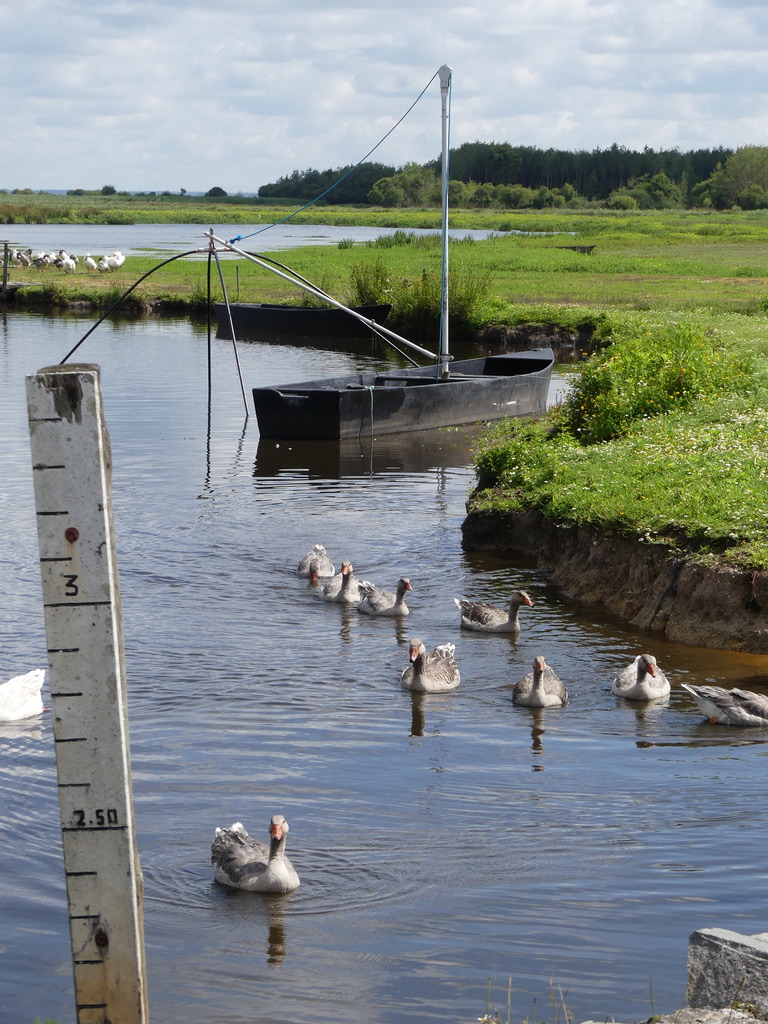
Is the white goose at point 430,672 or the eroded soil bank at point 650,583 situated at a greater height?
the eroded soil bank at point 650,583

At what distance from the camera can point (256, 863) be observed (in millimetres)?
7410

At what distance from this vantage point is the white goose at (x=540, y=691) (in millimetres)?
10797

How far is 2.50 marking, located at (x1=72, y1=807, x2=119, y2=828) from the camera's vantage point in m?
4.49

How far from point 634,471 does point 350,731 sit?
6.38m

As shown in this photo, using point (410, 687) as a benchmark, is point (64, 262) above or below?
above

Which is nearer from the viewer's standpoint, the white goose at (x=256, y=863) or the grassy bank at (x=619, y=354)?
the white goose at (x=256, y=863)

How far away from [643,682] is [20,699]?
213 inches

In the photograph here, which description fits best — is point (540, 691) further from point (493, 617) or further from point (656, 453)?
point (656, 453)

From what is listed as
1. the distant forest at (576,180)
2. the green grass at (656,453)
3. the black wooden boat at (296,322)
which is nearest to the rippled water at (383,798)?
the green grass at (656,453)

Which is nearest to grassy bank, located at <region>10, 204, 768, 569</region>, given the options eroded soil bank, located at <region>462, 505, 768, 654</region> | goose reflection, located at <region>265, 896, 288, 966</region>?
eroded soil bank, located at <region>462, 505, 768, 654</region>

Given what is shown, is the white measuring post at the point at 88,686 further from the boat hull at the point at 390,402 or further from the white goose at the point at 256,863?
the boat hull at the point at 390,402

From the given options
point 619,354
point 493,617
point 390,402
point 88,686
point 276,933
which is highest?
point 619,354

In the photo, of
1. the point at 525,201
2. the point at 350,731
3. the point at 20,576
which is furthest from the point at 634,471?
the point at 525,201

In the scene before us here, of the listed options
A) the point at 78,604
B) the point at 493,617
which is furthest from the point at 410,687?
the point at 78,604
